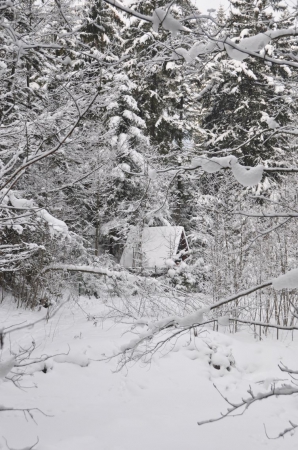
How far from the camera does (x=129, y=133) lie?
51.9 ft

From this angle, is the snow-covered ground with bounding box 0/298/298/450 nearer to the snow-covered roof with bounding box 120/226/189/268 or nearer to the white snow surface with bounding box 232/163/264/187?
the white snow surface with bounding box 232/163/264/187

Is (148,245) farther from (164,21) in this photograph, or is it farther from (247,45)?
(164,21)

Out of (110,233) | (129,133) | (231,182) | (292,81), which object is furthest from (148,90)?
(292,81)

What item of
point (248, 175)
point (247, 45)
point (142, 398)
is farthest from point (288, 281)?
point (142, 398)

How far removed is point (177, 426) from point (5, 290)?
651 centimetres

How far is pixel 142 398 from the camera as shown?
5.01 m

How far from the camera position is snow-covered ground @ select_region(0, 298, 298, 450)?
3.93 metres

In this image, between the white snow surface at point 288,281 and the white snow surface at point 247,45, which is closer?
the white snow surface at point 288,281

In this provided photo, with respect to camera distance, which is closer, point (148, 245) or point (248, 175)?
point (248, 175)

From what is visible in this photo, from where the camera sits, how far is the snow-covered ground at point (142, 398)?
3930 mm

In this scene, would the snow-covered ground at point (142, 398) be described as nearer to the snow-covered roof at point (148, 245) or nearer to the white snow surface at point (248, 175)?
the white snow surface at point (248, 175)

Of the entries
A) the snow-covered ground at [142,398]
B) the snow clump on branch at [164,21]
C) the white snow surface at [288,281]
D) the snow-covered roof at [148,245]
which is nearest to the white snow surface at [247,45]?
the snow clump on branch at [164,21]

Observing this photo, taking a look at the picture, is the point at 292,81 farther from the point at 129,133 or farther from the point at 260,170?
the point at 129,133

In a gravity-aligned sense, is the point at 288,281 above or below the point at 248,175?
below
